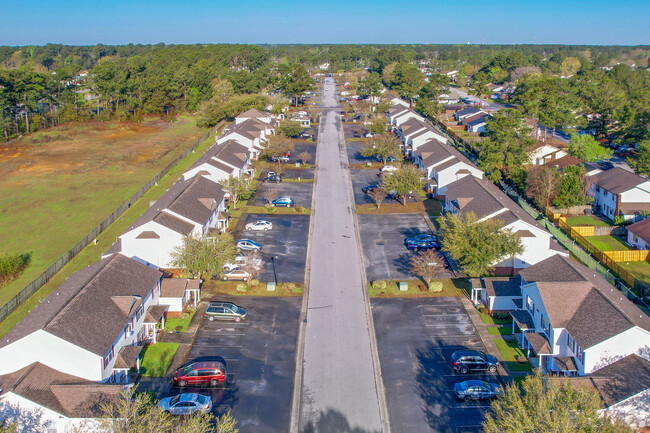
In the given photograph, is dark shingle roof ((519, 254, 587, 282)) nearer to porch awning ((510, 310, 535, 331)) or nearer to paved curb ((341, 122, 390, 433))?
porch awning ((510, 310, 535, 331))

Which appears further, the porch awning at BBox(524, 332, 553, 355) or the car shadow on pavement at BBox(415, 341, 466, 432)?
the porch awning at BBox(524, 332, 553, 355)

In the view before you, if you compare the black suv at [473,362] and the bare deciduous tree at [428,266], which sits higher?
the bare deciduous tree at [428,266]

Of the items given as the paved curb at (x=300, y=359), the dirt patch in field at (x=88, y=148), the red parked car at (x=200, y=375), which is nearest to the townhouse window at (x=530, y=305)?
the paved curb at (x=300, y=359)

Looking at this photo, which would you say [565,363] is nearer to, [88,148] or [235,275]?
Answer: [235,275]

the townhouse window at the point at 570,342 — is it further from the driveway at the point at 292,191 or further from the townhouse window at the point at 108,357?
the driveway at the point at 292,191

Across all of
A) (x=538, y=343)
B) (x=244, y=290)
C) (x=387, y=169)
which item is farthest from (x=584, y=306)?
(x=387, y=169)

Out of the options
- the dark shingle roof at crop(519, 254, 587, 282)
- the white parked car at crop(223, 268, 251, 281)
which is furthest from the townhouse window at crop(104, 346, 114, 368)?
the dark shingle roof at crop(519, 254, 587, 282)

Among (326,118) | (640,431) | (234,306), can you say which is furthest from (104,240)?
(326,118)
